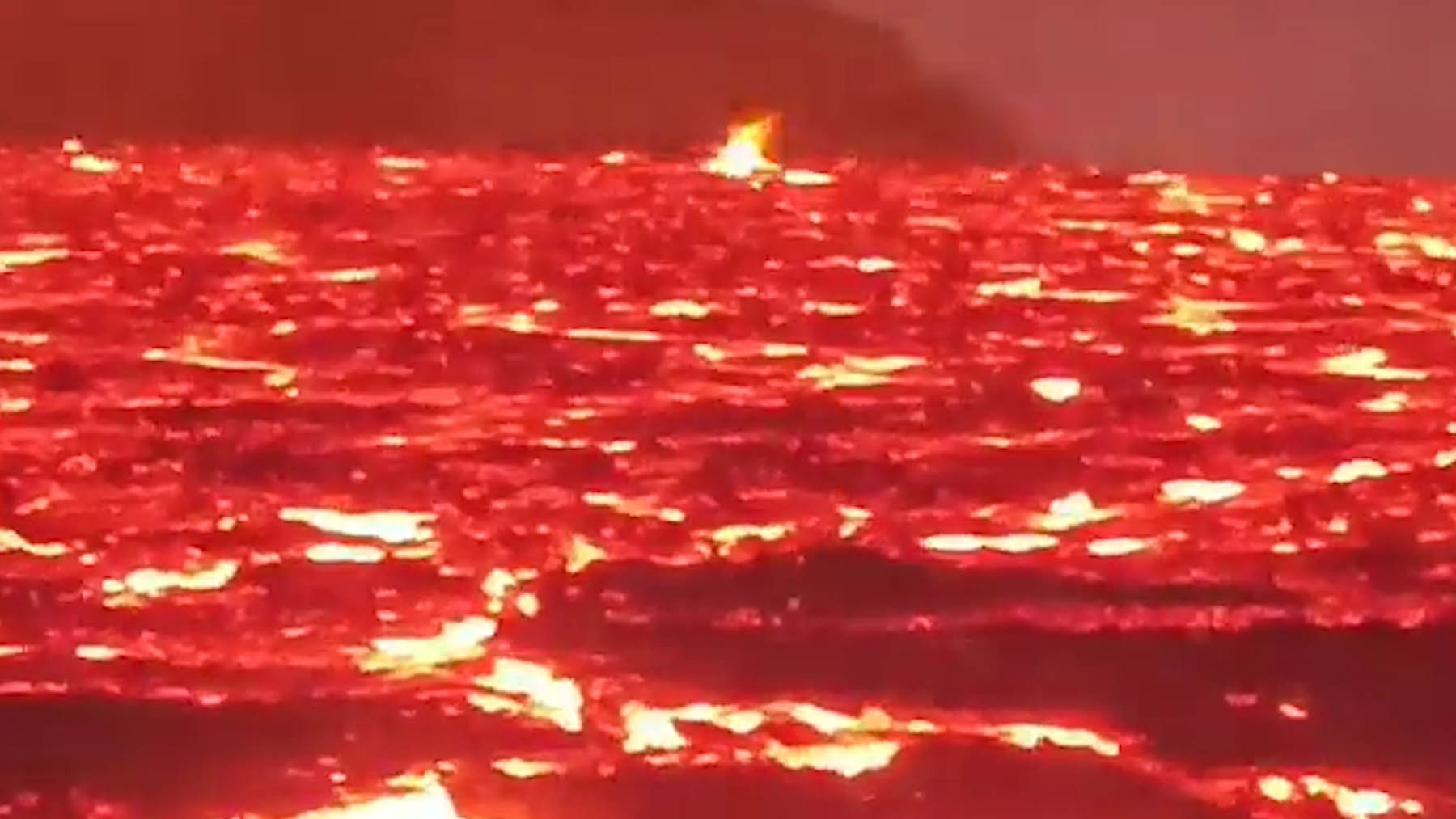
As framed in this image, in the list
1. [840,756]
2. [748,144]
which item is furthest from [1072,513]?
[748,144]

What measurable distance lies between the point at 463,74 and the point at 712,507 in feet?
1.95

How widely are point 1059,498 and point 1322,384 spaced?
14 cm

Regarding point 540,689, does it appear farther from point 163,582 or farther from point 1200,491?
point 1200,491

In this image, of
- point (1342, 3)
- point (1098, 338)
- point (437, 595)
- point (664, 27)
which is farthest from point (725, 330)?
point (1342, 3)

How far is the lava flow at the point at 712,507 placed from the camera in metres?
0.47

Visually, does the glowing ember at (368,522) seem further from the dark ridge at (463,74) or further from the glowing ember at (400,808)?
Answer: the dark ridge at (463,74)

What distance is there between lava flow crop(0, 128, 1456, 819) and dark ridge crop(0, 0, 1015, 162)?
0.23 m

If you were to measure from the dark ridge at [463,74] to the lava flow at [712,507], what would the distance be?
231mm

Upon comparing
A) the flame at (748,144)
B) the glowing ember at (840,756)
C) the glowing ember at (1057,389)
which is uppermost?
the flame at (748,144)

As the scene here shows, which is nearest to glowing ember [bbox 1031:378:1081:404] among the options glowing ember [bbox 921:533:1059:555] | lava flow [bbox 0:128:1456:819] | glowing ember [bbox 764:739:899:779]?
lava flow [bbox 0:128:1456:819]

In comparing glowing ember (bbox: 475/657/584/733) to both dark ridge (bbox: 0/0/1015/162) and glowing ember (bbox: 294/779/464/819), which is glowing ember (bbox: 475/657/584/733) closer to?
glowing ember (bbox: 294/779/464/819)

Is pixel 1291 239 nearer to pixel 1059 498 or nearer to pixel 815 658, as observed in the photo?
pixel 1059 498

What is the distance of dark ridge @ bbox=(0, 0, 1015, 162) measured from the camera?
1125 millimetres

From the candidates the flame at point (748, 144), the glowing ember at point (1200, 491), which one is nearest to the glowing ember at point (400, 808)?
the glowing ember at point (1200, 491)
